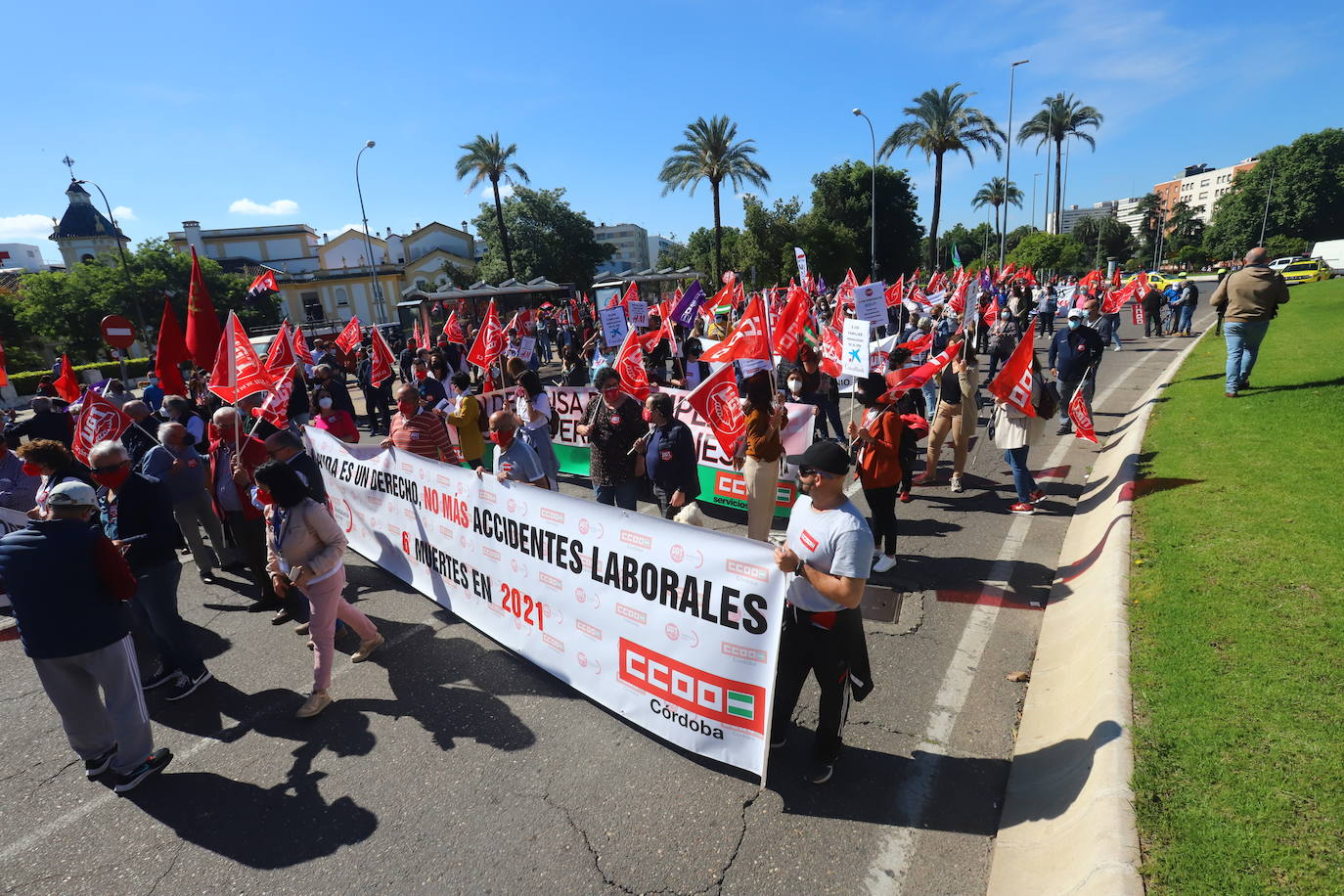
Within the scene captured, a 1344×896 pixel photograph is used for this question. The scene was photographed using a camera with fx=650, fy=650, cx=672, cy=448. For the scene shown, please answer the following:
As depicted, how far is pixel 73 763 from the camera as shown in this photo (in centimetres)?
420

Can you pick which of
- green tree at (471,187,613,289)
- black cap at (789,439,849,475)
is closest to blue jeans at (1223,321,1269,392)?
black cap at (789,439,849,475)

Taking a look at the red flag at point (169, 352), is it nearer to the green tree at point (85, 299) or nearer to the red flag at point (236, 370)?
the red flag at point (236, 370)

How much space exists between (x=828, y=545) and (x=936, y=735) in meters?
1.68

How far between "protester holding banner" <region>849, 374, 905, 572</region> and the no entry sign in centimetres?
1269

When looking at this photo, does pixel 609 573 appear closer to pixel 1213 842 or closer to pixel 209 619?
pixel 1213 842

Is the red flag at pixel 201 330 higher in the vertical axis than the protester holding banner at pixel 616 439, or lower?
higher

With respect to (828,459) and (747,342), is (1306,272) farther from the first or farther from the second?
(828,459)

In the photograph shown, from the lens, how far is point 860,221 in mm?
53344

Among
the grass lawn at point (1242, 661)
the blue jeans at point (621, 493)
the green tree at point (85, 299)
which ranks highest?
the green tree at point (85, 299)

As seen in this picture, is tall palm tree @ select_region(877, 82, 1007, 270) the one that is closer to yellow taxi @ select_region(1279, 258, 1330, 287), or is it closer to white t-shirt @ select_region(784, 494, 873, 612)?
yellow taxi @ select_region(1279, 258, 1330, 287)

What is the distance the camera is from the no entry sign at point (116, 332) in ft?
37.1

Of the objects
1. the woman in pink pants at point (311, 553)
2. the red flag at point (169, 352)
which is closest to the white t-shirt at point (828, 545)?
the woman in pink pants at point (311, 553)

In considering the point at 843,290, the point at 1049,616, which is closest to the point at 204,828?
the point at 1049,616

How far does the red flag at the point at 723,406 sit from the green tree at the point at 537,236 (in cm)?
5260
